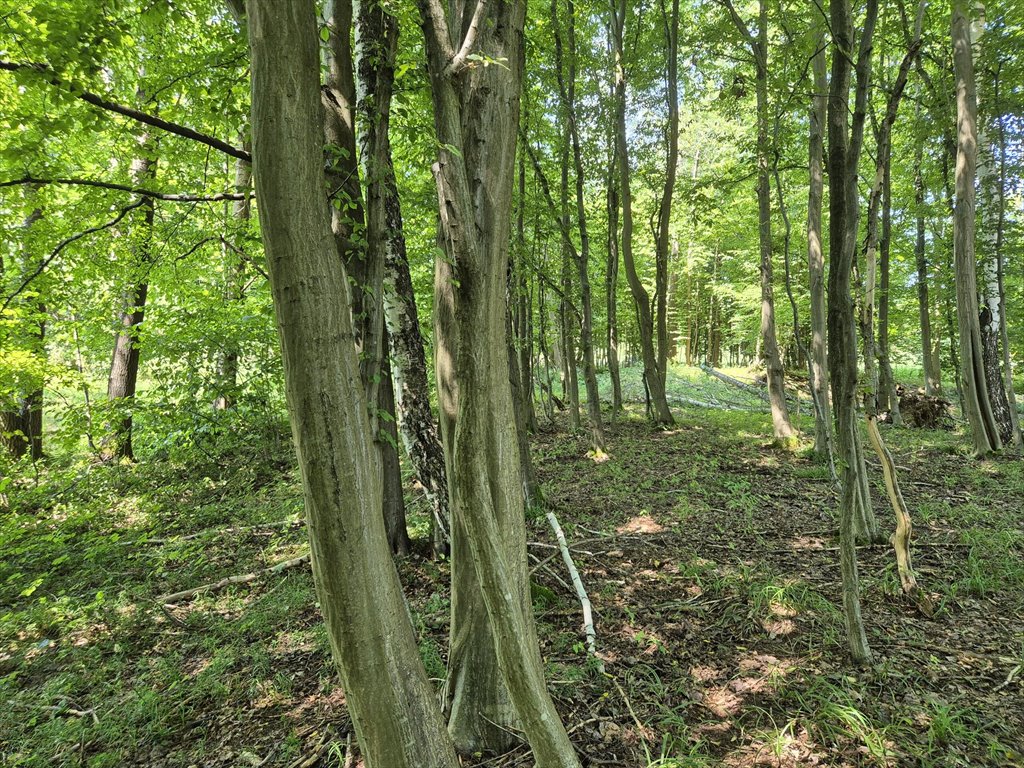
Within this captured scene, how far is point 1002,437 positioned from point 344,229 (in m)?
11.2

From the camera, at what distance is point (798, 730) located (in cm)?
255

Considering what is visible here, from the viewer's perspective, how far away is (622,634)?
3.55 meters

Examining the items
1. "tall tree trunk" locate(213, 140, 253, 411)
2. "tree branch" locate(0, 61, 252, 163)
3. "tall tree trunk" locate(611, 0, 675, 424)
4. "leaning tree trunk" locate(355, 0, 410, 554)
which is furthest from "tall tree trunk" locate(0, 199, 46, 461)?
"tall tree trunk" locate(611, 0, 675, 424)

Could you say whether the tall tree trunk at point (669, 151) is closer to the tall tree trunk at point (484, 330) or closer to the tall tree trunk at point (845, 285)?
the tall tree trunk at point (845, 285)

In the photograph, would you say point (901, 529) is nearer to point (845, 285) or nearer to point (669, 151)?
point (845, 285)

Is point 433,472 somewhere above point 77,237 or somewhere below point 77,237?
below

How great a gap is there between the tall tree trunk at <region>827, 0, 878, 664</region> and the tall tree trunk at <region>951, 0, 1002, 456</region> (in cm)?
665

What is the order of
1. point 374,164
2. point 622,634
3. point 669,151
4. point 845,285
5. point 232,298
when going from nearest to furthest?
point 845,285 → point 374,164 → point 622,634 → point 232,298 → point 669,151

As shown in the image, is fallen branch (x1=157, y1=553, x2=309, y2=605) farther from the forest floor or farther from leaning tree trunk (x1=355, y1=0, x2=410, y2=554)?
leaning tree trunk (x1=355, y1=0, x2=410, y2=554)

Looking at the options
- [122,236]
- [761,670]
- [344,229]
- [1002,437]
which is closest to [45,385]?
[122,236]

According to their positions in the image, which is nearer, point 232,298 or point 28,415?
point 232,298

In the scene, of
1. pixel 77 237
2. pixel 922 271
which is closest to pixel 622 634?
pixel 77 237

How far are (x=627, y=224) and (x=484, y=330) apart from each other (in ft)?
32.5

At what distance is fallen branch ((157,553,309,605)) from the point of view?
4.74 meters
